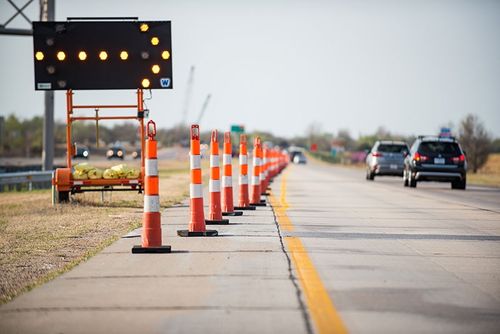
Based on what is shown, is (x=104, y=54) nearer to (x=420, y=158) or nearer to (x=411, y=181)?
(x=420, y=158)

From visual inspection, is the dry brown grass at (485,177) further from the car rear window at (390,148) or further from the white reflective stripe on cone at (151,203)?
the white reflective stripe on cone at (151,203)

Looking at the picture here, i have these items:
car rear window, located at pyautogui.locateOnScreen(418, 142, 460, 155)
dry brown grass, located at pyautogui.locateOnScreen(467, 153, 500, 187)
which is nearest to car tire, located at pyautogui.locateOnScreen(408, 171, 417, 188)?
car rear window, located at pyautogui.locateOnScreen(418, 142, 460, 155)

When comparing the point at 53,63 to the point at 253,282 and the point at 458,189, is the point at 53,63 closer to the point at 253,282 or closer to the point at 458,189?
the point at 253,282

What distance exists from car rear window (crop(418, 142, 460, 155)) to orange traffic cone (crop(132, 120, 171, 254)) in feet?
69.3

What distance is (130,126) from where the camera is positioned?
184 meters

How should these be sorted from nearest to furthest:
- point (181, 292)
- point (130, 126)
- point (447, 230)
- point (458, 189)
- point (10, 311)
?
point (10, 311)
point (181, 292)
point (447, 230)
point (458, 189)
point (130, 126)

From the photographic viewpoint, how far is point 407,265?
9.31m

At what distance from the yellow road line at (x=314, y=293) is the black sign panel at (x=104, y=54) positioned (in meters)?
8.23

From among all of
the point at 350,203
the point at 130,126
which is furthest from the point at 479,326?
A: the point at 130,126

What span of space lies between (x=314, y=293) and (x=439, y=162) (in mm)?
23393

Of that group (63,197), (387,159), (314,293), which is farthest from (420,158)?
(314,293)

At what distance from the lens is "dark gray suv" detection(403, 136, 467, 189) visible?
30.1 metres

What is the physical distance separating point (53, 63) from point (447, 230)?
9.41 m

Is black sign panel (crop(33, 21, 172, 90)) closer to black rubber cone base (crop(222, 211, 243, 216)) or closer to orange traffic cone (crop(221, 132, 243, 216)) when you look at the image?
orange traffic cone (crop(221, 132, 243, 216))
